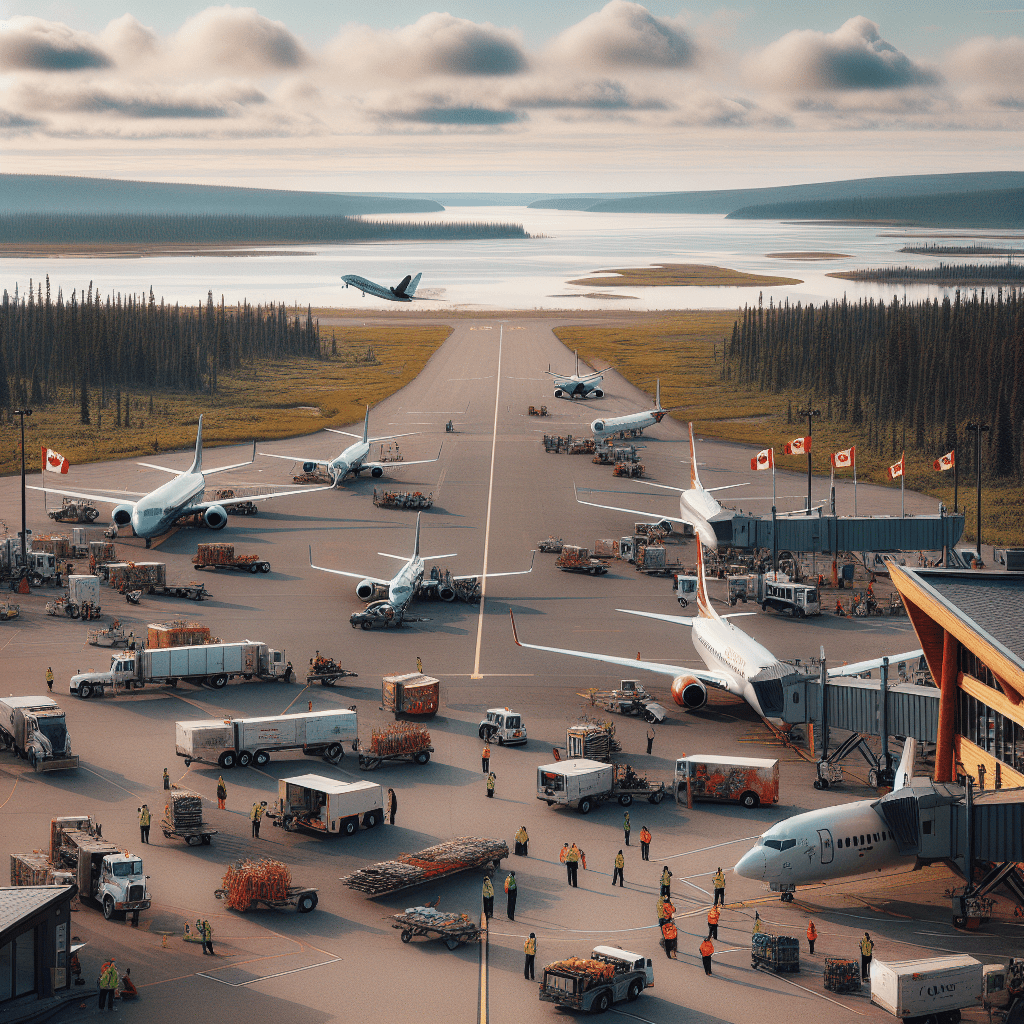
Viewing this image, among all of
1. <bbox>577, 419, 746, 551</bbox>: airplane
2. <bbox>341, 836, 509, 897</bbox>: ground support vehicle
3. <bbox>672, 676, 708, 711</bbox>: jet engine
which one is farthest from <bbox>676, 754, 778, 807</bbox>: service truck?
<bbox>577, 419, 746, 551</bbox>: airplane

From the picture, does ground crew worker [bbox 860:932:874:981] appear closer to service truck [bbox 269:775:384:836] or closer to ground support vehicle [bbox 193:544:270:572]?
service truck [bbox 269:775:384:836]

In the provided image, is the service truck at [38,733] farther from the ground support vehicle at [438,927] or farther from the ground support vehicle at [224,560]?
the ground support vehicle at [224,560]

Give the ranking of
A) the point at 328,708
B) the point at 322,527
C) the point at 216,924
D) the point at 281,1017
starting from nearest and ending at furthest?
the point at 281,1017
the point at 216,924
the point at 328,708
the point at 322,527

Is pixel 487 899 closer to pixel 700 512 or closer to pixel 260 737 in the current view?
pixel 260 737

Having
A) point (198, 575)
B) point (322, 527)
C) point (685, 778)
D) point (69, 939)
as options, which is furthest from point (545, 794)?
point (322, 527)

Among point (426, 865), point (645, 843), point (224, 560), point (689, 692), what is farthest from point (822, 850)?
point (224, 560)

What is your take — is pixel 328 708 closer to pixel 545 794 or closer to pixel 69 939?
pixel 545 794
